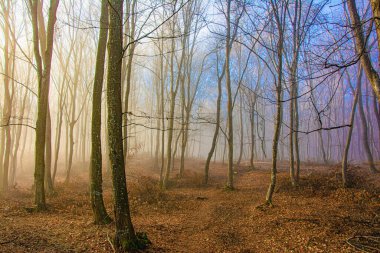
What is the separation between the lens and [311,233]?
21.5ft

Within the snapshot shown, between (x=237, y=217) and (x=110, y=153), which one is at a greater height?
(x=110, y=153)

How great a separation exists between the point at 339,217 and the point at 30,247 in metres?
7.95

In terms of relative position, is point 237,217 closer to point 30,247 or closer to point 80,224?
point 80,224

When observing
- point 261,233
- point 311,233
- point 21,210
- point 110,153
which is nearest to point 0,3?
point 21,210

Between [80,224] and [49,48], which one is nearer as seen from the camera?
[80,224]

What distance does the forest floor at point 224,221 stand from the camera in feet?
19.4

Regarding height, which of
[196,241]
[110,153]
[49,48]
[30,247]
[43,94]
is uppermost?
[49,48]

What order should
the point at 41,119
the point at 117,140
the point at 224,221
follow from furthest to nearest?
the point at 41,119 → the point at 224,221 → the point at 117,140

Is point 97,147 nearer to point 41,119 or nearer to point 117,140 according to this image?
point 117,140

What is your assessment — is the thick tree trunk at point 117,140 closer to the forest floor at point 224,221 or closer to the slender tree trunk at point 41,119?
the forest floor at point 224,221

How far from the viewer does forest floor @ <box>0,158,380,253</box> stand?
590cm

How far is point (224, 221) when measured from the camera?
8.56 meters

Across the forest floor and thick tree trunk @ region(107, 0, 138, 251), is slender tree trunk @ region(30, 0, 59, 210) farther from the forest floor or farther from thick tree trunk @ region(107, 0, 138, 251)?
thick tree trunk @ region(107, 0, 138, 251)

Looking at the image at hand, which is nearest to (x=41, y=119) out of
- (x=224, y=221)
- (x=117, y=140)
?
(x=117, y=140)
